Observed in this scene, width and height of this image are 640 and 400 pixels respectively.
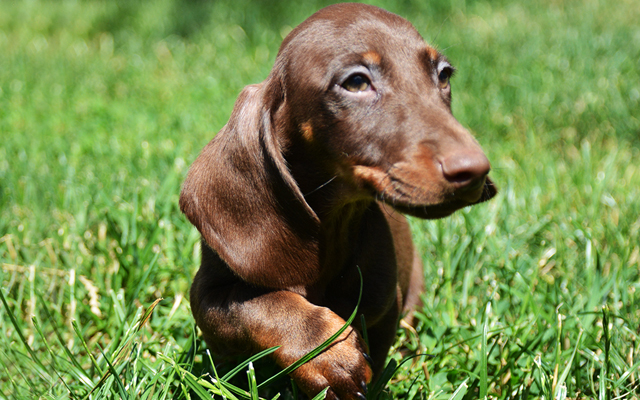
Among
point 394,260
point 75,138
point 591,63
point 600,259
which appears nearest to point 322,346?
point 394,260

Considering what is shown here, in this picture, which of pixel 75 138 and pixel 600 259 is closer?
pixel 600 259

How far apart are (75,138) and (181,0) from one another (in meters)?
4.17

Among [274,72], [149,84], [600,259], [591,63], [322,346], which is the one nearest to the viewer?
[322,346]

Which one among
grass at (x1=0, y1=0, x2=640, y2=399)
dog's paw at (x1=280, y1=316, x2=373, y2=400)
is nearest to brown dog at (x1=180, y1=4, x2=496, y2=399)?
dog's paw at (x1=280, y1=316, x2=373, y2=400)

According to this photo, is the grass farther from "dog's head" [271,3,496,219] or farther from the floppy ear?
"dog's head" [271,3,496,219]

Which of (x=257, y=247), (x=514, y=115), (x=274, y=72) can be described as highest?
(x=274, y=72)

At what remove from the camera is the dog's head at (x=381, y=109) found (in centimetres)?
188

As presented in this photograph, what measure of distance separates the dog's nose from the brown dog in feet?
0.19

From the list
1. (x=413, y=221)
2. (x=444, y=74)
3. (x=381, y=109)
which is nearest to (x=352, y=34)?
(x=381, y=109)

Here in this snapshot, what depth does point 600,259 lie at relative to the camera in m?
3.17

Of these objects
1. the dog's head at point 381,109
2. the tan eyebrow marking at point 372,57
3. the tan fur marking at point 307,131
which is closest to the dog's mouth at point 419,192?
the dog's head at point 381,109

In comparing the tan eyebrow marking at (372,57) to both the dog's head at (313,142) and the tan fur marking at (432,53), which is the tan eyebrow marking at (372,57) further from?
the tan fur marking at (432,53)

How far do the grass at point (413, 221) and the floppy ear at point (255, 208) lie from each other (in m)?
0.41

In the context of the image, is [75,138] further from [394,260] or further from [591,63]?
[591,63]
